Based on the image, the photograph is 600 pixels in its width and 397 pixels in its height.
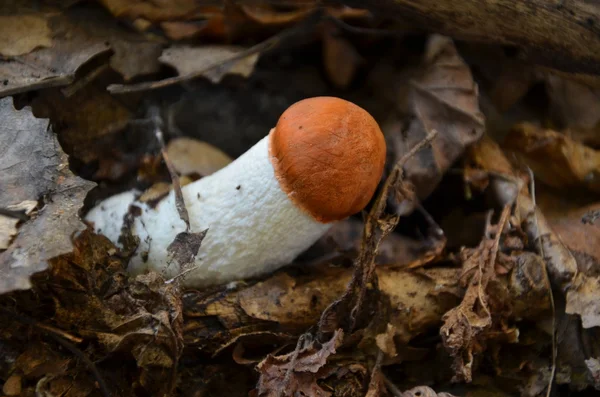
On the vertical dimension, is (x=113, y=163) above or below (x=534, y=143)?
below

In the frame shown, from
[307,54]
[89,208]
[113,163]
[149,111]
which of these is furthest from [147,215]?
[307,54]

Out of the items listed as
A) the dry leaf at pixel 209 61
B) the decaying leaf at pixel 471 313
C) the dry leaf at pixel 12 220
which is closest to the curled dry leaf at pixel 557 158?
the decaying leaf at pixel 471 313

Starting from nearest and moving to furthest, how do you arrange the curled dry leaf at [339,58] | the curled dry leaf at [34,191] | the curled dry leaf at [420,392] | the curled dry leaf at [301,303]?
the curled dry leaf at [34,191] < the curled dry leaf at [420,392] < the curled dry leaf at [301,303] < the curled dry leaf at [339,58]

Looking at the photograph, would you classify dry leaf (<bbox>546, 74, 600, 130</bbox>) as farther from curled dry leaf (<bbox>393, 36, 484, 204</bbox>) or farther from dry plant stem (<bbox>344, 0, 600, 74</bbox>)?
curled dry leaf (<bbox>393, 36, 484, 204</bbox>)

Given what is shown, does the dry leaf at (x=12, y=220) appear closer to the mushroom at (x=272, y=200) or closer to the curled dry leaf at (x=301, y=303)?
the mushroom at (x=272, y=200)

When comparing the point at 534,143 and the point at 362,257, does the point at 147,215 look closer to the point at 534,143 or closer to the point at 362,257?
the point at 362,257

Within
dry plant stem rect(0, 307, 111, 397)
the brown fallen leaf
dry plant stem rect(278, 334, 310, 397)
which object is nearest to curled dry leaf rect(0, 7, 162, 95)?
the brown fallen leaf

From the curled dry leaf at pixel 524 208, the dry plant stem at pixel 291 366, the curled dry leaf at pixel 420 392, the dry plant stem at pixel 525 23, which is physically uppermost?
the dry plant stem at pixel 525 23
